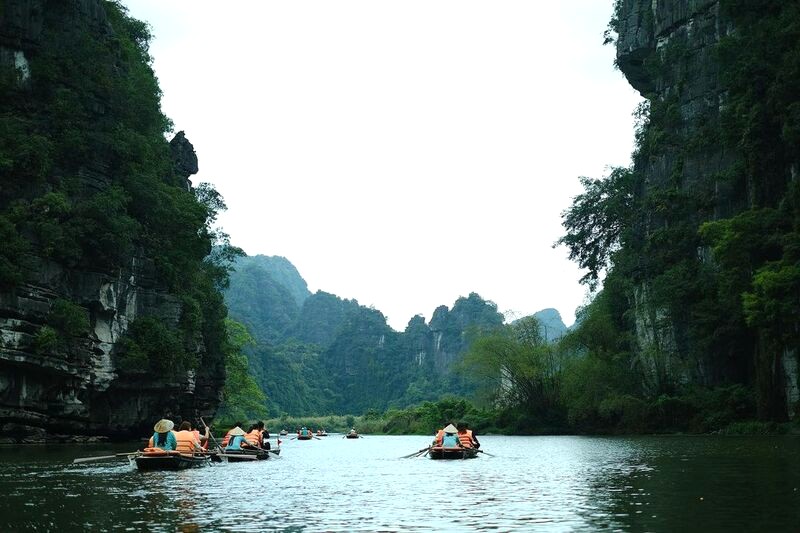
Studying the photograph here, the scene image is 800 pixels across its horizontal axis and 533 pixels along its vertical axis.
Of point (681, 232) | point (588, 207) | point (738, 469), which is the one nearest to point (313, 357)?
point (588, 207)

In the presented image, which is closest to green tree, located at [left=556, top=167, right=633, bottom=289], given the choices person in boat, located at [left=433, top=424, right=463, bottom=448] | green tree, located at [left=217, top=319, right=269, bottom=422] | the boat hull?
green tree, located at [left=217, top=319, right=269, bottom=422]

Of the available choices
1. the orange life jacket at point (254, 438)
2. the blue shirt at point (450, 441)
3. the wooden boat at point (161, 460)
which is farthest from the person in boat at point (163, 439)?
the blue shirt at point (450, 441)

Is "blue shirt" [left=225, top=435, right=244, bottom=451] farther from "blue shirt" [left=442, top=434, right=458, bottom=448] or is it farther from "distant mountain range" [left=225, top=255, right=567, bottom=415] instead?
"distant mountain range" [left=225, top=255, right=567, bottom=415]

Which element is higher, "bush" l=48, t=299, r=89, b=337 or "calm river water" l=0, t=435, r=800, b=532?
"bush" l=48, t=299, r=89, b=337

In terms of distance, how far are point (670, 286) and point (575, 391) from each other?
11145mm

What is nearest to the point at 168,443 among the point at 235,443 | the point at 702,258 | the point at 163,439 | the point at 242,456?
the point at 163,439

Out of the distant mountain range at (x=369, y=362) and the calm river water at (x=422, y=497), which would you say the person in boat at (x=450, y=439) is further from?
the distant mountain range at (x=369, y=362)

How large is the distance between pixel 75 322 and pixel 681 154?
36.5m

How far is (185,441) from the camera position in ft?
74.6

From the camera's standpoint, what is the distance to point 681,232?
48656 mm

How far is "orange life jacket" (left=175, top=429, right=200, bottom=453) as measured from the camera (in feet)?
74.0

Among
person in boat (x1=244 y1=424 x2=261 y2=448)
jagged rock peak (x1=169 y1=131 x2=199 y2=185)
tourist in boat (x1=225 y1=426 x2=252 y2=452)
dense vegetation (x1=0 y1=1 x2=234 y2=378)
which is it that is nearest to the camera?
tourist in boat (x1=225 y1=426 x2=252 y2=452)

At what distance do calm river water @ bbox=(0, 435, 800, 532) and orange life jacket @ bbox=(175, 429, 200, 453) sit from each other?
44.3 inches

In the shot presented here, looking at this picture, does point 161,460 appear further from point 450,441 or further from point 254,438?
point 450,441
